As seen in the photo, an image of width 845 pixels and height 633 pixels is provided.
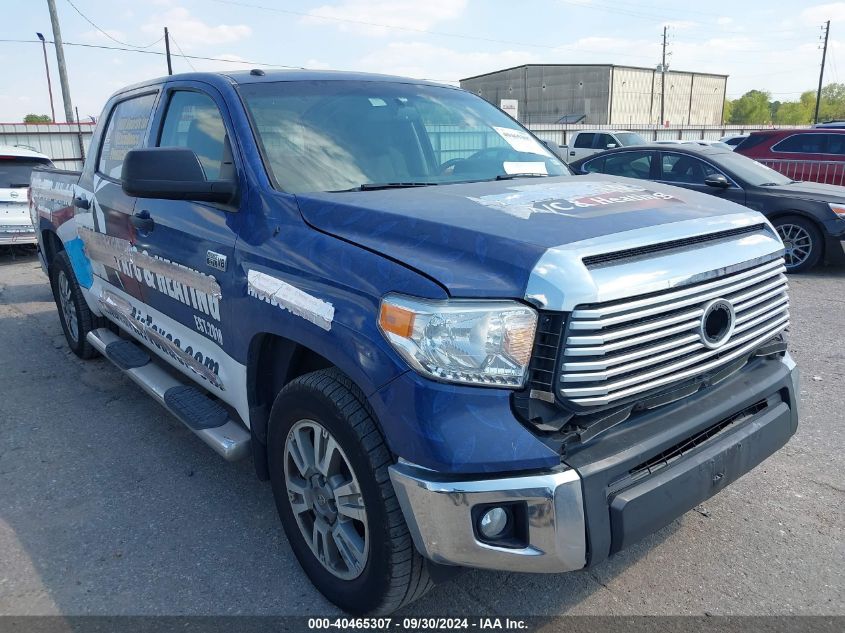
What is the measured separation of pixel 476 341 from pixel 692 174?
8278 millimetres

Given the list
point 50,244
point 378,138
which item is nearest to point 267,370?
point 378,138

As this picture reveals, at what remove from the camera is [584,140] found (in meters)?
22.0

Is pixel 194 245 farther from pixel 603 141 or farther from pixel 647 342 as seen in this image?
pixel 603 141

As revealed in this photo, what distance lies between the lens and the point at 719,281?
7.29 ft

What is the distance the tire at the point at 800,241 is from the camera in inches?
326

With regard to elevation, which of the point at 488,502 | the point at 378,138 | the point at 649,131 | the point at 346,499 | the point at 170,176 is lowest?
the point at 346,499

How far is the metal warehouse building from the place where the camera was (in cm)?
6631

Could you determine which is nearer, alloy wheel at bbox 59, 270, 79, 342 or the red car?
alloy wheel at bbox 59, 270, 79, 342

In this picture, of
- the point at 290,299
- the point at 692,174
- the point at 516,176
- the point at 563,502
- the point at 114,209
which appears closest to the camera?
the point at 563,502

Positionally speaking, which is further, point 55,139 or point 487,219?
point 55,139

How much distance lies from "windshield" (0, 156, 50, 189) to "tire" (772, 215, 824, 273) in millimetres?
10276

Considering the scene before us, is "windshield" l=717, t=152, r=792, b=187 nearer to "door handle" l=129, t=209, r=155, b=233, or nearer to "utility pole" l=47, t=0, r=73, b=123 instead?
"door handle" l=129, t=209, r=155, b=233

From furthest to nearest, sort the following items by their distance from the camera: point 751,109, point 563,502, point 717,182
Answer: point 751,109
point 717,182
point 563,502

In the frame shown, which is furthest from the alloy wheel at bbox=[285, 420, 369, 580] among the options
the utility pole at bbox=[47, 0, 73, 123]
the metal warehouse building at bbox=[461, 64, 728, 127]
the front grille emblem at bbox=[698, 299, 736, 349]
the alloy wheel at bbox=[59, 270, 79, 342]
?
the metal warehouse building at bbox=[461, 64, 728, 127]
